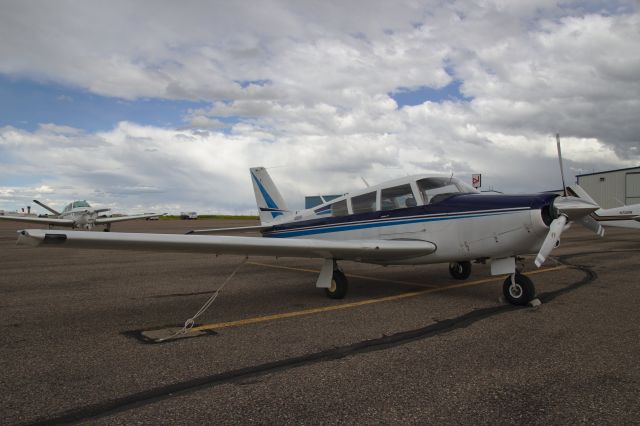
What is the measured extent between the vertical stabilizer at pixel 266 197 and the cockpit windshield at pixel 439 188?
5198mm

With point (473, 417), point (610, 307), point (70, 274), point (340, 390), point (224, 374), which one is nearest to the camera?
point (473, 417)

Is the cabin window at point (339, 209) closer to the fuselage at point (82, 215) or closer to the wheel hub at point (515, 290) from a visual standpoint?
the wheel hub at point (515, 290)

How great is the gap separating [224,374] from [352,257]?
3.87 m

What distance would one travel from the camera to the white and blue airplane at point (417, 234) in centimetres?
550

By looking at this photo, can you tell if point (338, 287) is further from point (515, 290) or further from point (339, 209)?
point (515, 290)

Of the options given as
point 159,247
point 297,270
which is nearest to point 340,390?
point 159,247

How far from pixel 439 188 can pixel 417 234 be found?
88 centimetres

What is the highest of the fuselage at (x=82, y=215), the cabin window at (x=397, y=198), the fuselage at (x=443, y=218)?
the fuselage at (x=82, y=215)

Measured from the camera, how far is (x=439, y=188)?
7.27 m

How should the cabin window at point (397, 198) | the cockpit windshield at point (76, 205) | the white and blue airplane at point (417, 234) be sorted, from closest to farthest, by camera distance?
the white and blue airplane at point (417, 234) → the cabin window at point (397, 198) → the cockpit windshield at point (76, 205)

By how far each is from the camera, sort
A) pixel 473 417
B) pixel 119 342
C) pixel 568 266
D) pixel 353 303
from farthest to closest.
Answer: pixel 568 266 → pixel 353 303 → pixel 119 342 → pixel 473 417

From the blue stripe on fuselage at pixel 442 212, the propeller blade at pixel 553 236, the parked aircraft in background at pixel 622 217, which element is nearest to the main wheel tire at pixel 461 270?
the blue stripe on fuselage at pixel 442 212

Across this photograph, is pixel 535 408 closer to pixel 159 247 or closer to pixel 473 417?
pixel 473 417

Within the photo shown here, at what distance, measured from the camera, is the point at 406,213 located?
7.36 metres
